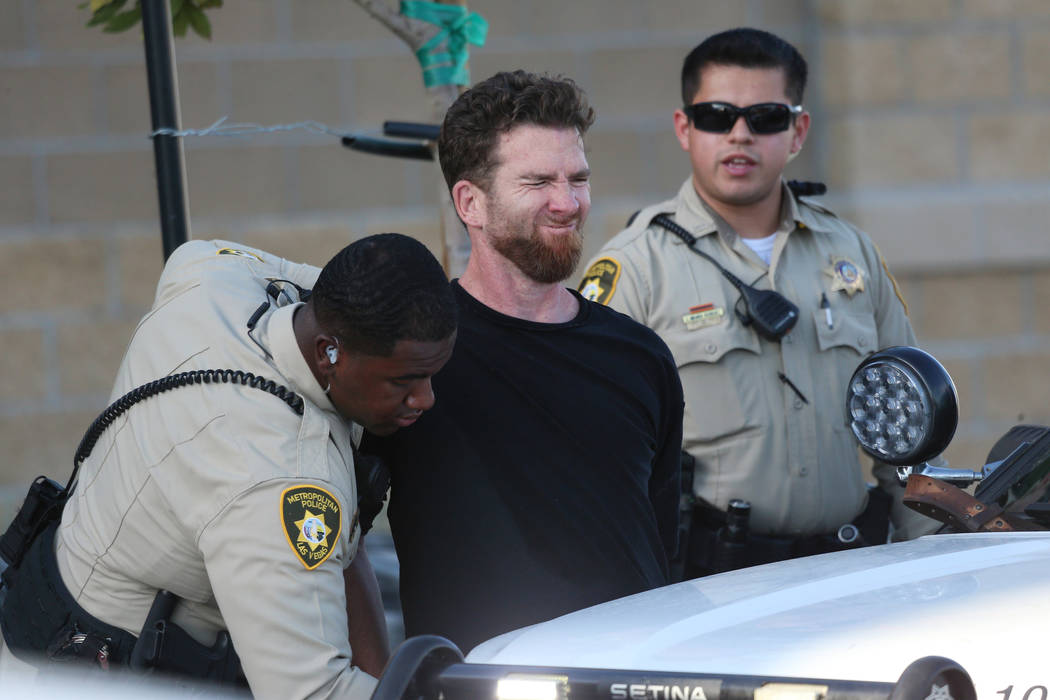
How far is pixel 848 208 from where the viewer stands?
6.71 meters

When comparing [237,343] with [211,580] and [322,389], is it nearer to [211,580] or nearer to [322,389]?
[322,389]

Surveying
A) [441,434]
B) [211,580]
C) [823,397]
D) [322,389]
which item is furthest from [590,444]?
[823,397]

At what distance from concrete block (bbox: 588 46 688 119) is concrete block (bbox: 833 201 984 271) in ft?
3.53

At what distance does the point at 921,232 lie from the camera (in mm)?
6707

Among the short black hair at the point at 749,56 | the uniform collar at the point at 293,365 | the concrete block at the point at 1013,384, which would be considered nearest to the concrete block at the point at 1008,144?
the concrete block at the point at 1013,384

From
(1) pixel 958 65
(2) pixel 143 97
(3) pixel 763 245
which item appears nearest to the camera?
(3) pixel 763 245

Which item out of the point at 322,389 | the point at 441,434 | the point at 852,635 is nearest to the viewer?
the point at 852,635

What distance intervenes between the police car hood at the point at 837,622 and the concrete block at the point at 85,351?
184 inches

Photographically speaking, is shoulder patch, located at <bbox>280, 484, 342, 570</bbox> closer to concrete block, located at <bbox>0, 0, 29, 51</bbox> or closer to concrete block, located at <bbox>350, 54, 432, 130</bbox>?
concrete block, located at <bbox>350, 54, 432, 130</bbox>

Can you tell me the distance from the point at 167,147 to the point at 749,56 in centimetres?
162

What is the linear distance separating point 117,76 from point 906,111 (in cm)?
393

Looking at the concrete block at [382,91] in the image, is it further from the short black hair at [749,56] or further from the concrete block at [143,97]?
the short black hair at [749,56]

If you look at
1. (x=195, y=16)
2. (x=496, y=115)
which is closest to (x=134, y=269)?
(x=195, y=16)

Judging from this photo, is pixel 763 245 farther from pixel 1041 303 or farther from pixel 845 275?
pixel 1041 303
